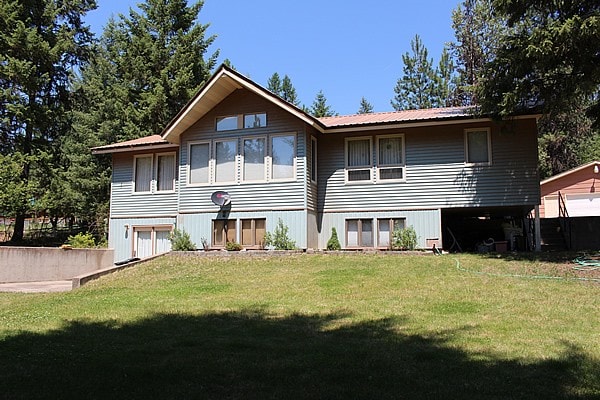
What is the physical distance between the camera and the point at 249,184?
18109 millimetres

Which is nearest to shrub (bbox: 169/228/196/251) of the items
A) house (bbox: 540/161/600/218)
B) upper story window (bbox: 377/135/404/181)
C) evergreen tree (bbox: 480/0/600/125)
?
upper story window (bbox: 377/135/404/181)

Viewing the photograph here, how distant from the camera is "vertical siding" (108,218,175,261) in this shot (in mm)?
20572

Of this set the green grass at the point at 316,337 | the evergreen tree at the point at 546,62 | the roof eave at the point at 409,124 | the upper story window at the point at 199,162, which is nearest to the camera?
the green grass at the point at 316,337

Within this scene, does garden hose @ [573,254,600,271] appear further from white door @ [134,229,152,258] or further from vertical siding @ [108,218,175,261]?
white door @ [134,229,152,258]

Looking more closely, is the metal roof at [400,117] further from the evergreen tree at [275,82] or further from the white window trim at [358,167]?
the evergreen tree at [275,82]

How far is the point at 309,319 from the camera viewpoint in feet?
26.2

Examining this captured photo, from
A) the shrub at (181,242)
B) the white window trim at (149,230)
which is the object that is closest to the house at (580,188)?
the shrub at (181,242)

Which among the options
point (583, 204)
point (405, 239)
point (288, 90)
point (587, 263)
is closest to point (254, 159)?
point (405, 239)

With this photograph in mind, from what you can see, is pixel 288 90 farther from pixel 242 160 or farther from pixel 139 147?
pixel 242 160

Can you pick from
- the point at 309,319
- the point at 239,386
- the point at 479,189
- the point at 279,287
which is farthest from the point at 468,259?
the point at 239,386

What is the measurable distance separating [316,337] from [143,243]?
50.3ft

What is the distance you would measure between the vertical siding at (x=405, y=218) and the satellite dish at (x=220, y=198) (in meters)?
3.45

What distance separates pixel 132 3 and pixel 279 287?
28.1 m

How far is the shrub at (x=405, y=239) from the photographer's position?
1670 centimetres
